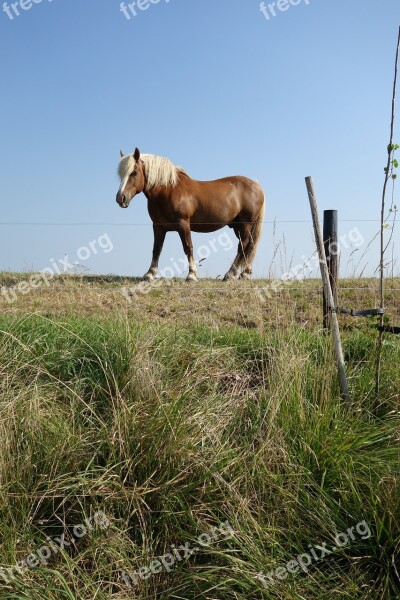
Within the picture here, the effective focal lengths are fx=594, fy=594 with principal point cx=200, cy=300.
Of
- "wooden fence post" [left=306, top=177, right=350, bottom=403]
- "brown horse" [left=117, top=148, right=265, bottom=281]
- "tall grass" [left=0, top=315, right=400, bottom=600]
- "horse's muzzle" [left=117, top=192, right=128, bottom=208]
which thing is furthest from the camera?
"brown horse" [left=117, top=148, right=265, bottom=281]

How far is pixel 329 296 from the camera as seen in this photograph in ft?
11.6

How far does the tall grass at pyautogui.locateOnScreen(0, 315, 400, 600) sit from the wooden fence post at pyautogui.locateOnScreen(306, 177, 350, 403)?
76mm

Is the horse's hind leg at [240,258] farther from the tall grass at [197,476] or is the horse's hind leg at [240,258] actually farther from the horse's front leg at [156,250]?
the tall grass at [197,476]

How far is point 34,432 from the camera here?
303cm

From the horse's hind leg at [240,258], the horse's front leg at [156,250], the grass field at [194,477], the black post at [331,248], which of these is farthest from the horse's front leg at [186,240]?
the grass field at [194,477]

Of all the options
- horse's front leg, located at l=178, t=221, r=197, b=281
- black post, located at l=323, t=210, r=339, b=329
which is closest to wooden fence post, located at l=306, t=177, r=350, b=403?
black post, located at l=323, t=210, r=339, b=329

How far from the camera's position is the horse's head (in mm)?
7828

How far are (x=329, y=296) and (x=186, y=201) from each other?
5.18 metres

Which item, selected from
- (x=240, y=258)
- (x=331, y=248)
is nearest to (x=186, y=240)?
(x=240, y=258)

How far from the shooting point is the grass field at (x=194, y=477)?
2.43 m

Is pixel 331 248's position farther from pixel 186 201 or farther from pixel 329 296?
pixel 186 201

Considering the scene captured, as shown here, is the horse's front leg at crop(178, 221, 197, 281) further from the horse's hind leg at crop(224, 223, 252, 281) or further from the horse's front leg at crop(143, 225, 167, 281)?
the horse's hind leg at crop(224, 223, 252, 281)

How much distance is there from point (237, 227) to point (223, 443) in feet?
22.3

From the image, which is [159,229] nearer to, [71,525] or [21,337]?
[21,337]
